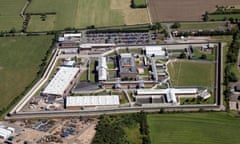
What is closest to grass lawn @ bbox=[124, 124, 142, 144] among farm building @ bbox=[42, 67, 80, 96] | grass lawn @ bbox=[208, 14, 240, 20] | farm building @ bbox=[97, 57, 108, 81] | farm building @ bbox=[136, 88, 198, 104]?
farm building @ bbox=[136, 88, 198, 104]

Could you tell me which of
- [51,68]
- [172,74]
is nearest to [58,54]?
[51,68]

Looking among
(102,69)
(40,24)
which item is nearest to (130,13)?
(40,24)

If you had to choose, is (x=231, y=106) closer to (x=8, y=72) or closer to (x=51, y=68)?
(x=51, y=68)

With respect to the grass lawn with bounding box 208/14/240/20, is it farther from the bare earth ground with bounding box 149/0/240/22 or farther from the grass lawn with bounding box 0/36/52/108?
the grass lawn with bounding box 0/36/52/108

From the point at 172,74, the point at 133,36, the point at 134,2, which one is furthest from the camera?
the point at 134,2

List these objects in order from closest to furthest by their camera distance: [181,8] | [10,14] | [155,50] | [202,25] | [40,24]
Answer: [155,50] → [202,25] → [40,24] → [181,8] → [10,14]

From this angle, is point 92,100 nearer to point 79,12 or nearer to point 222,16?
point 79,12

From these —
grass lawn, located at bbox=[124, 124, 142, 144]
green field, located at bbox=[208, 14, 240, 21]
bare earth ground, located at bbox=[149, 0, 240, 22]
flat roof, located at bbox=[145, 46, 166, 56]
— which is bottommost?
grass lawn, located at bbox=[124, 124, 142, 144]
